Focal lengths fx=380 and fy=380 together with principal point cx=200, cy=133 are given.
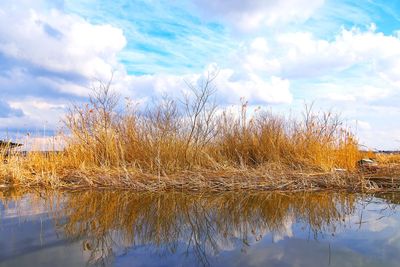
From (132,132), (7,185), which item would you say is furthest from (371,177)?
(7,185)

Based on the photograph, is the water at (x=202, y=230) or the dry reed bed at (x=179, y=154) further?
the dry reed bed at (x=179, y=154)

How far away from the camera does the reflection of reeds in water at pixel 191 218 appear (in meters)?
3.76

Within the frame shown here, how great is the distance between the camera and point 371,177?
25.5 ft

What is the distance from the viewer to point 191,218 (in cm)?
477

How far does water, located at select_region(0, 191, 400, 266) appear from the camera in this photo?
325cm

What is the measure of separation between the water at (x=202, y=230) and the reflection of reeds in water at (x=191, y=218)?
→ 1cm

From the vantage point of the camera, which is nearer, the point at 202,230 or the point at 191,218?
the point at 202,230

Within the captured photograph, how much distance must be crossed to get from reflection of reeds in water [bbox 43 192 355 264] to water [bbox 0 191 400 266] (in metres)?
0.01

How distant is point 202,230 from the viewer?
4188mm

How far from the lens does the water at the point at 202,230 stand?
3254mm

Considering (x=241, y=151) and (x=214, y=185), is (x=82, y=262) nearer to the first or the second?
(x=214, y=185)

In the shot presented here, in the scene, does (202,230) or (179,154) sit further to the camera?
(179,154)

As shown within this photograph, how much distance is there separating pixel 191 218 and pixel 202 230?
23.4 inches

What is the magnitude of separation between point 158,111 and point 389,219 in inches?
250
